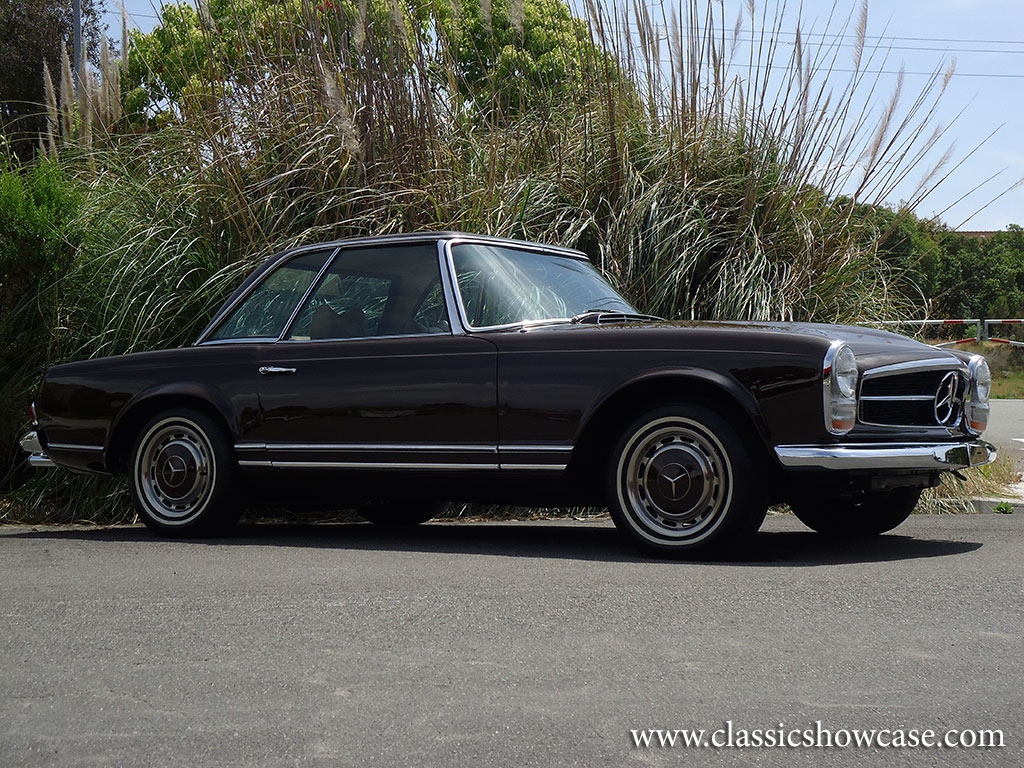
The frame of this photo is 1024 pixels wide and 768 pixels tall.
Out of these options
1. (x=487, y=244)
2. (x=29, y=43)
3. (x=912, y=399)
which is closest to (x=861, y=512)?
(x=912, y=399)

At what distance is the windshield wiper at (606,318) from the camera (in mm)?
6344

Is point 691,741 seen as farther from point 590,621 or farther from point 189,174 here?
point 189,174

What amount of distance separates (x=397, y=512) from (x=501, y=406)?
1.83 metres

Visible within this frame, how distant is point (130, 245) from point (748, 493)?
4818 mm

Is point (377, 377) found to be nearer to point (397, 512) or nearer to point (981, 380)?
point (397, 512)

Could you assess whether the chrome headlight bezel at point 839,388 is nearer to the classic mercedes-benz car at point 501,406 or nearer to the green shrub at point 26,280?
the classic mercedes-benz car at point 501,406

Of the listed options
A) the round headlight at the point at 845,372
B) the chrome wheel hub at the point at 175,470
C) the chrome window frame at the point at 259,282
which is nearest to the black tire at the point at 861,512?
the round headlight at the point at 845,372

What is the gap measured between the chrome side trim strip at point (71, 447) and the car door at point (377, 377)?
0.97 meters

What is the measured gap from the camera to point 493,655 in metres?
3.81

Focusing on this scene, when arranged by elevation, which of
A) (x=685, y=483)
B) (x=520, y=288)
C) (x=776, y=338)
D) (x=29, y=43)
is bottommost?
(x=685, y=483)

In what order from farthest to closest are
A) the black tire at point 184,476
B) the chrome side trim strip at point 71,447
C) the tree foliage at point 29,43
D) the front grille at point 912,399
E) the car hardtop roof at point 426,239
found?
the tree foliage at point 29,43 → the chrome side trim strip at point 71,447 → the black tire at point 184,476 → the car hardtop roof at point 426,239 → the front grille at point 912,399

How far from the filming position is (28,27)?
1158 inches

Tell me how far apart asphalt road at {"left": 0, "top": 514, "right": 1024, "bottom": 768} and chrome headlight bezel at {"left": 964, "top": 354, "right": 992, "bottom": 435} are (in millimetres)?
585

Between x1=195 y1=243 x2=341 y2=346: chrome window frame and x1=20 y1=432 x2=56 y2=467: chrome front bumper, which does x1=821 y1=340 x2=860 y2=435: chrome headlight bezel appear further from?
x1=20 y1=432 x2=56 y2=467: chrome front bumper
